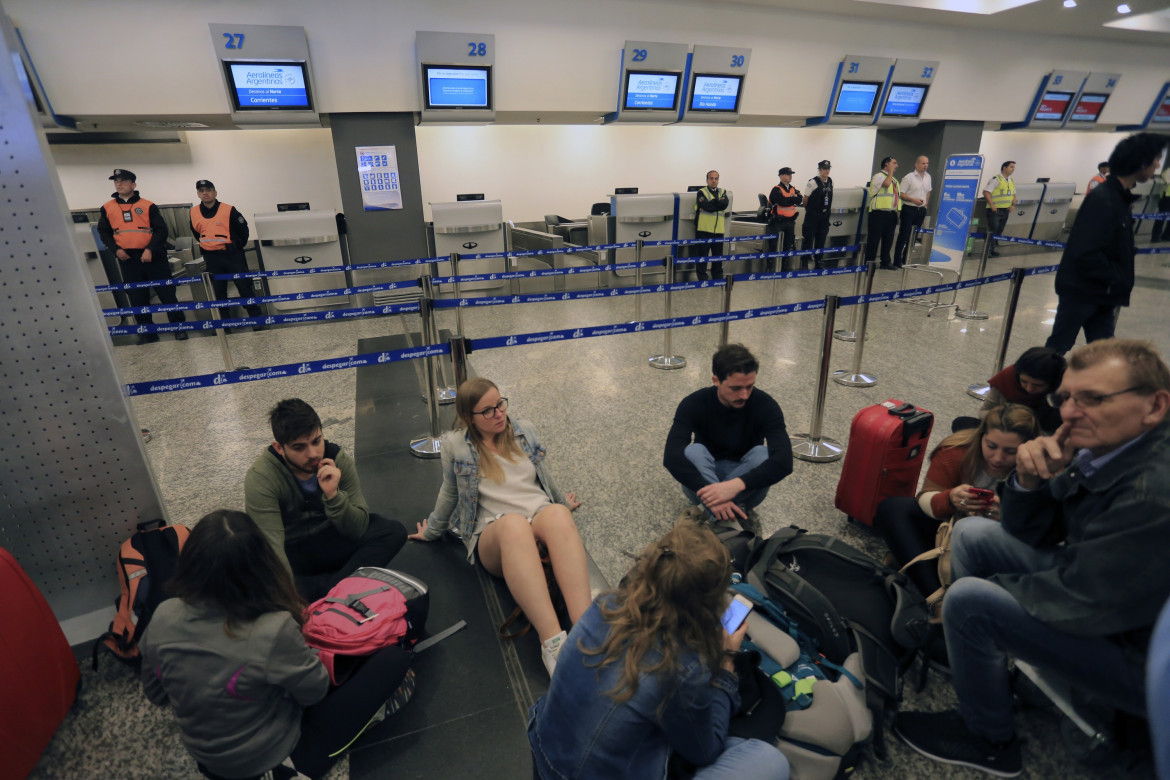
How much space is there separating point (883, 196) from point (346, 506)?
967cm

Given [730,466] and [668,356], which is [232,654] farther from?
[668,356]

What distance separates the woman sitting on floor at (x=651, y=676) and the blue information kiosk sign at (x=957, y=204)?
803cm

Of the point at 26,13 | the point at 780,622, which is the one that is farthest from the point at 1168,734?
the point at 26,13

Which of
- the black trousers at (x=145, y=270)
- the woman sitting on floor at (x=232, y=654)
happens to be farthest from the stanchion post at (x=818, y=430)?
the black trousers at (x=145, y=270)

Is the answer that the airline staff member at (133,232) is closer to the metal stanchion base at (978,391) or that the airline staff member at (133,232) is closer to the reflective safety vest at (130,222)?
the reflective safety vest at (130,222)

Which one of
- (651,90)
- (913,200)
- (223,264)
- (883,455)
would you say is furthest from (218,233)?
(913,200)

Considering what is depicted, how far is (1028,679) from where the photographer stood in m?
2.18

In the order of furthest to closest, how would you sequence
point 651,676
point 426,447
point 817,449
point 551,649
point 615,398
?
point 615,398, point 426,447, point 817,449, point 551,649, point 651,676

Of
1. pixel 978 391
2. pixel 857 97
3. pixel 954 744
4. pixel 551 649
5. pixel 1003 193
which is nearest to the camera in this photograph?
pixel 954 744

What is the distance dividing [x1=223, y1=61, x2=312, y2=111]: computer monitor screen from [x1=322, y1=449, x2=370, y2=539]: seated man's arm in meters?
6.70

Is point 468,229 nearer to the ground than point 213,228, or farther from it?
nearer to the ground

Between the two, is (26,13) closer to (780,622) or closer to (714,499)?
(714,499)

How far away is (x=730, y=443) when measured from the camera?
3160 millimetres

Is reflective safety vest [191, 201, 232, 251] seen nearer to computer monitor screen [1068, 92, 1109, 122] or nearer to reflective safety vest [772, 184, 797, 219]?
reflective safety vest [772, 184, 797, 219]
